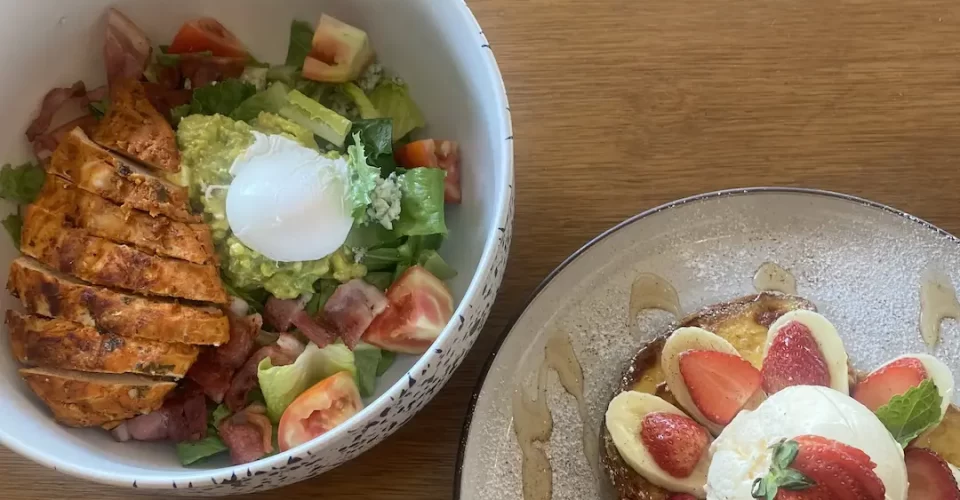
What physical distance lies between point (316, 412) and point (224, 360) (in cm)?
22

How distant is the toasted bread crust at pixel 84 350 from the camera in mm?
1393

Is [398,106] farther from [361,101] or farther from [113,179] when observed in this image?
[113,179]

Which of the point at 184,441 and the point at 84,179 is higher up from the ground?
the point at 84,179

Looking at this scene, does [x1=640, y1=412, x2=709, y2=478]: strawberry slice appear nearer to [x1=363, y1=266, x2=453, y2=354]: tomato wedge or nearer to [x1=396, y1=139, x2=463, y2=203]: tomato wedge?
[x1=363, y1=266, x2=453, y2=354]: tomato wedge

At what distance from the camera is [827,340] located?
148 cm

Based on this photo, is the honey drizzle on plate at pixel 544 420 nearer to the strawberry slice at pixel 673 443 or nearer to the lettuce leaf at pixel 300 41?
the strawberry slice at pixel 673 443

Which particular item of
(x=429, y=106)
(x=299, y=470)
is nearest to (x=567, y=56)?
(x=429, y=106)

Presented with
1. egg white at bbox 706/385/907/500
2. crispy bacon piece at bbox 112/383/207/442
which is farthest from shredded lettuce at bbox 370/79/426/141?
egg white at bbox 706/385/907/500

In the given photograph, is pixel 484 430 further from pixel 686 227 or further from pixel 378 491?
pixel 686 227

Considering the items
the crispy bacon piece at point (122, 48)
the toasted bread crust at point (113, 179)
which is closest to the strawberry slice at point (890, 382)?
the toasted bread crust at point (113, 179)

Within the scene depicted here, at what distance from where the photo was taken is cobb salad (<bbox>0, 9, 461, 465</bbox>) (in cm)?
141

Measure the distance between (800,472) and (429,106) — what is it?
0.94 metres

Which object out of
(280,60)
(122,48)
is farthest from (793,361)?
(122,48)

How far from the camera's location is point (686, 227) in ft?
5.24
